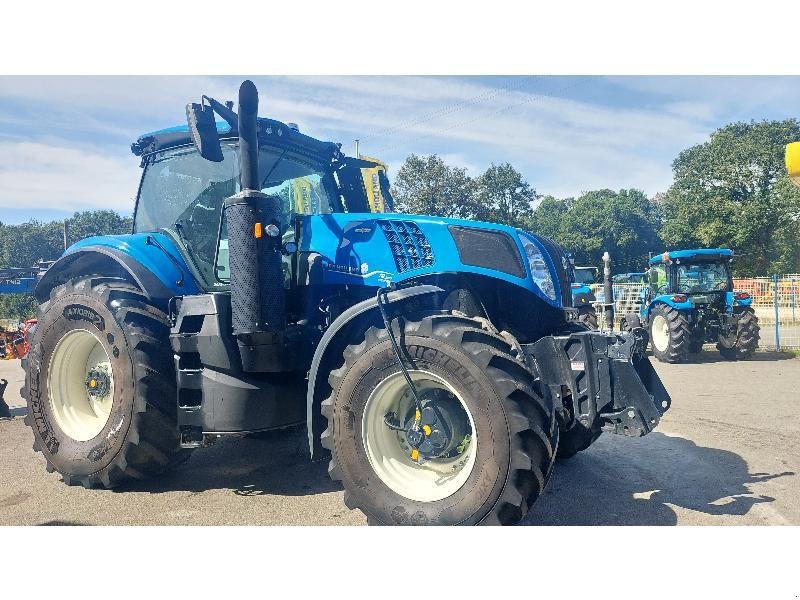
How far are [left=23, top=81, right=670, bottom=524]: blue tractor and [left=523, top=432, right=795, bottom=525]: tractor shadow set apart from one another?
1.17 feet

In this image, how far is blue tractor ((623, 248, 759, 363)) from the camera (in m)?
11.3

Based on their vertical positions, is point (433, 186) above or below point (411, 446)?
above

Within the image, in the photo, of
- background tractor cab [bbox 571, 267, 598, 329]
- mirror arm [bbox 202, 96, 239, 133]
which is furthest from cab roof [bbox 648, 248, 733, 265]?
mirror arm [bbox 202, 96, 239, 133]

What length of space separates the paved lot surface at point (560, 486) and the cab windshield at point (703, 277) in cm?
632

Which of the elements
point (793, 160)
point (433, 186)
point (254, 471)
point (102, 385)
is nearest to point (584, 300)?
point (433, 186)

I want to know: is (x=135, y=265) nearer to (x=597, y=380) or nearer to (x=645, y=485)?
(x=597, y=380)

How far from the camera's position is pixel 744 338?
11.3 m

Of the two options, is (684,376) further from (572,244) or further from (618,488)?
(572,244)

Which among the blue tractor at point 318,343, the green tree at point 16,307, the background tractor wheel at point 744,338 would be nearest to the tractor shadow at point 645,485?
the blue tractor at point 318,343

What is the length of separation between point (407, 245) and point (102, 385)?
2.55m

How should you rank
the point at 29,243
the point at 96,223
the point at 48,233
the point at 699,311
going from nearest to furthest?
the point at 96,223 < the point at 48,233 < the point at 29,243 < the point at 699,311

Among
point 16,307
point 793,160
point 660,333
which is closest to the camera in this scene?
point 793,160

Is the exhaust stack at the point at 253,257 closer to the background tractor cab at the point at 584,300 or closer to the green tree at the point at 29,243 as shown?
the background tractor cab at the point at 584,300

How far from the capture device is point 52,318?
14.4ft
